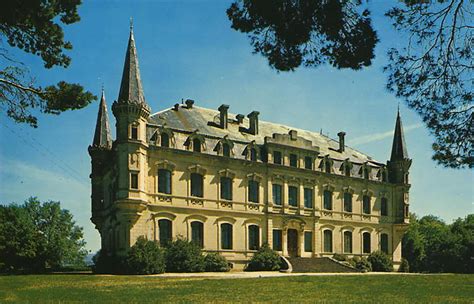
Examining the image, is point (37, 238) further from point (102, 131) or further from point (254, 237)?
point (254, 237)

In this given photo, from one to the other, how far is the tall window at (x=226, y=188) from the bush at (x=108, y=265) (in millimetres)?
9310

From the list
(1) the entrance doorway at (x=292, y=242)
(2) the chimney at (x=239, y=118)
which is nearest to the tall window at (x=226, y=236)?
(1) the entrance doorway at (x=292, y=242)

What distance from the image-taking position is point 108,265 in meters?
36.8

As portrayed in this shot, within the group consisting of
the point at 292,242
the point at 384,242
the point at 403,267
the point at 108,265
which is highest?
the point at 292,242

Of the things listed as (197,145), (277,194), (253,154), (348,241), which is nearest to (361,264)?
(348,241)

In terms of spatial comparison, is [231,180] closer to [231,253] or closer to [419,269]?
[231,253]

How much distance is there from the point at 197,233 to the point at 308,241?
36.1ft

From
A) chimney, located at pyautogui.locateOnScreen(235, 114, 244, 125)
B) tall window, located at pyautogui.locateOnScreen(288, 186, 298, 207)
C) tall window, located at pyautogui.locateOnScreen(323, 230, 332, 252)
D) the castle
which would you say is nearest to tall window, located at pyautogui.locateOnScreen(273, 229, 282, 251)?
the castle

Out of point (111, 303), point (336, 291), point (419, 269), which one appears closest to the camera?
point (111, 303)

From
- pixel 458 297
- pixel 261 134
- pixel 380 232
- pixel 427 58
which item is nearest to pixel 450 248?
pixel 380 232

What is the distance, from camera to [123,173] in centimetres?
3556

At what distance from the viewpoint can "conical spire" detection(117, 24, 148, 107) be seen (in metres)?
36.4

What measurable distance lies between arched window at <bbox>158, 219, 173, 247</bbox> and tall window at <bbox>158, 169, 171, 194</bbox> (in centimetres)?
213

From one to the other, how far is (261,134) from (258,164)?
4.70 metres
